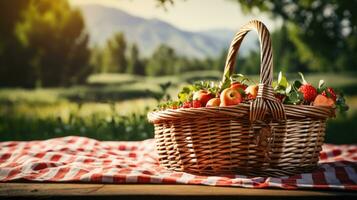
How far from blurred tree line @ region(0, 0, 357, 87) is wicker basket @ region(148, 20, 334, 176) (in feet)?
14.2

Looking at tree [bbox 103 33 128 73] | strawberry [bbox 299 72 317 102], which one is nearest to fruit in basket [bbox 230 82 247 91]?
strawberry [bbox 299 72 317 102]

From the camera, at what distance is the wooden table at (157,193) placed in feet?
5.45

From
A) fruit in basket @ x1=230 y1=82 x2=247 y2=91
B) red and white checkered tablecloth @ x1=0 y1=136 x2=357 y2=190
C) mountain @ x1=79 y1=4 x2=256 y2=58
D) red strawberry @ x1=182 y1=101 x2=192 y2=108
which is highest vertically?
mountain @ x1=79 y1=4 x2=256 y2=58

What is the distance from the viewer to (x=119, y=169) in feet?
7.06

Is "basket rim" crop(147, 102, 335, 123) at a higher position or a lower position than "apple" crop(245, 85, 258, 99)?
lower

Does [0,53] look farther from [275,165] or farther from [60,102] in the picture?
[275,165]

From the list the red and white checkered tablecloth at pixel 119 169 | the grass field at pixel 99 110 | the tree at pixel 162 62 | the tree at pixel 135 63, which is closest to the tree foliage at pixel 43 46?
the grass field at pixel 99 110

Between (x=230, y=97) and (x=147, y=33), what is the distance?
5326 mm

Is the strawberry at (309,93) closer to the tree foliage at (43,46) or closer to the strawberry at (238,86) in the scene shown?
the strawberry at (238,86)

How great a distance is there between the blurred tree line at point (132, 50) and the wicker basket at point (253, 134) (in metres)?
4.32

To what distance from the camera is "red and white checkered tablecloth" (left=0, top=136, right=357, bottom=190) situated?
1892 mm

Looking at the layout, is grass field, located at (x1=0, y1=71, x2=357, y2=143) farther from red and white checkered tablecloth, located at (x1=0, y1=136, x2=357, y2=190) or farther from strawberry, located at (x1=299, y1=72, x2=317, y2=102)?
strawberry, located at (x1=299, y1=72, x2=317, y2=102)

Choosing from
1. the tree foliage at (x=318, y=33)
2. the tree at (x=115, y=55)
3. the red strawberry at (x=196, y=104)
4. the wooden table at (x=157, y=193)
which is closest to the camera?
the wooden table at (x=157, y=193)

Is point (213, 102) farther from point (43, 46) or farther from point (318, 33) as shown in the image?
point (43, 46)
